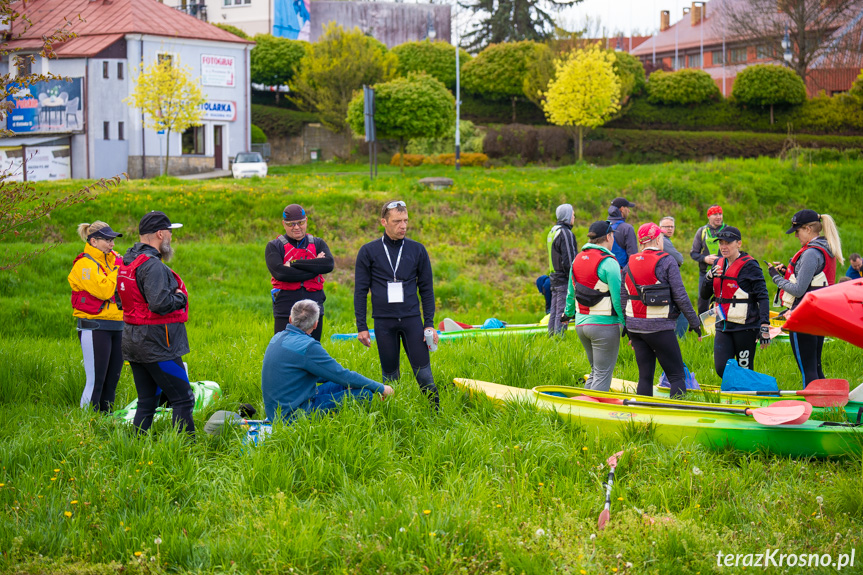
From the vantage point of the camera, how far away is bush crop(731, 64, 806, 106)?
37.7 meters

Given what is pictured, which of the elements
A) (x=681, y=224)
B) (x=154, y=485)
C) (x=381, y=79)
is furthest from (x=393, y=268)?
(x=381, y=79)

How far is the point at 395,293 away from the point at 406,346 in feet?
1.72

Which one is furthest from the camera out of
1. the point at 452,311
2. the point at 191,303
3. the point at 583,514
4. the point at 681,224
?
the point at 681,224

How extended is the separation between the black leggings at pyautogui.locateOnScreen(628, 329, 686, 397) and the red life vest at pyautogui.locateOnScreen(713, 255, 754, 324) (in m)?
0.84

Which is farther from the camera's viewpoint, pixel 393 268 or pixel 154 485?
pixel 393 268

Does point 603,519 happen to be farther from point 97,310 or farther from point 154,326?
point 97,310

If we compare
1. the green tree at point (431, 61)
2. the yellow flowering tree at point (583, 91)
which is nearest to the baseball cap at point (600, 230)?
the yellow flowering tree at point (583, 91)

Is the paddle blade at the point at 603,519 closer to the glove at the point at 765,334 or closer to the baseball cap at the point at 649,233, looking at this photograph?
the baseball cap at the point at 649,233

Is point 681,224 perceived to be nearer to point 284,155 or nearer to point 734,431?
point 734,431

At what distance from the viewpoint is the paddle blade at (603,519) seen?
468 cm

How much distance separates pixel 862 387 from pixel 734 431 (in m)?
1.42

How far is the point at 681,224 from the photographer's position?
66.7 ft

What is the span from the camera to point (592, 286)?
697cm

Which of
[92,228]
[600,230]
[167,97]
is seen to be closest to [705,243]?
[600,230]
